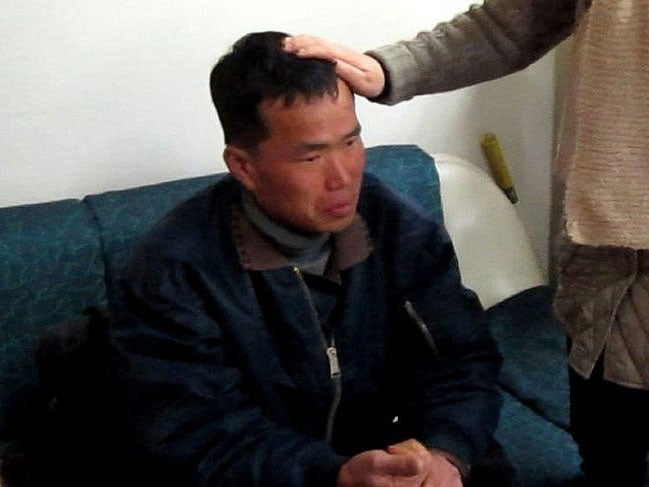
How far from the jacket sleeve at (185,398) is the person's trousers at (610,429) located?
0.37m

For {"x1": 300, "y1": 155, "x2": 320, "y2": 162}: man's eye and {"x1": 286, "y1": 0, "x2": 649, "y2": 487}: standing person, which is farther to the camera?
{"x1": 300, "y1": 155, "x2": 320, "y2": 162}: man's eye

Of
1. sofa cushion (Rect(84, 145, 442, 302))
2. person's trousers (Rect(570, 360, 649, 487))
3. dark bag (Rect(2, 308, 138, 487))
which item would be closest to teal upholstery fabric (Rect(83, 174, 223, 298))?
sofa cushion (Rect(84, 145, 442, 302))

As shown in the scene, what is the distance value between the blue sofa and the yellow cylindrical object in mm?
576

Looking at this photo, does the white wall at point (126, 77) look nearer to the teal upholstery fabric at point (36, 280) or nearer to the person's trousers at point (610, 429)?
the teal upholstery fabric at point (36, 280)

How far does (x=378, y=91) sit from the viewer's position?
1.42 meters

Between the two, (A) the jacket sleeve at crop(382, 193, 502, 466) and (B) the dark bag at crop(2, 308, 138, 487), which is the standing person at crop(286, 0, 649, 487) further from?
(B) the dark bag at crop(2, 308, 138, 487)

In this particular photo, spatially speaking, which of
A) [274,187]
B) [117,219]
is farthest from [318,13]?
[274,187]

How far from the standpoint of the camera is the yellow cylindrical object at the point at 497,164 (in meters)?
2.31

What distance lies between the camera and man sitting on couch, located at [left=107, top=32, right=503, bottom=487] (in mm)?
1326

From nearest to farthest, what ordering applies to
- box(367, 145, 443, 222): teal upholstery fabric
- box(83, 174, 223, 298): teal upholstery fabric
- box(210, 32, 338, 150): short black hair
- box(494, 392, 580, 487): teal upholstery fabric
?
1. box(210, 32, 338, 150): short black hair
2. box(494, 392, 580, 487): teal upholstery fabric
3. box(83, 174, 223, 298): teal upholstery fabric
4. box(367, 145, 443, 222): teal upholstery fabric

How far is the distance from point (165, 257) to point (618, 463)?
2.38ft

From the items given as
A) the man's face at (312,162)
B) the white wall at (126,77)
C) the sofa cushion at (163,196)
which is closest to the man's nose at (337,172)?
the man's face at (312,162)

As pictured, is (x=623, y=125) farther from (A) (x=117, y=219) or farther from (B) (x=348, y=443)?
(A) (x=117, y=219)

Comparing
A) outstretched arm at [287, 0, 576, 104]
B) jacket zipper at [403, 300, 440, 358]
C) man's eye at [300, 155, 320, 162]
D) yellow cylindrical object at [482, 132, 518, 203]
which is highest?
outstretched arm at [287, 0, 576, 104]
